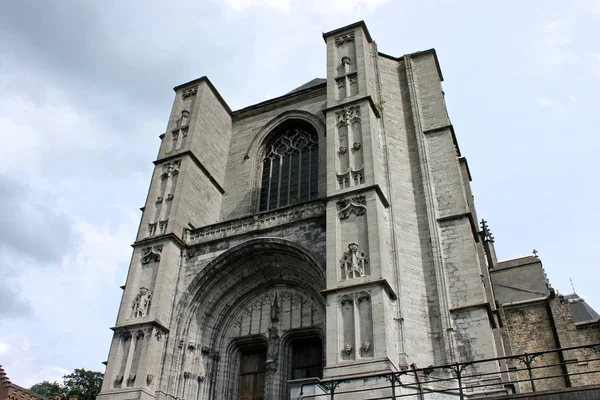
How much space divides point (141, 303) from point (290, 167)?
5969 millimetres

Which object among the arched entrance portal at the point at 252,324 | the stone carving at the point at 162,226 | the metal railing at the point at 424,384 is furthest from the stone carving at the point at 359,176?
the stone carving at the point at 162,226

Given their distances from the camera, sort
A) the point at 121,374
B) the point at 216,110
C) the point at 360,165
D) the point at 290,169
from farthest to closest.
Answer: the point at 216,110 → the point at 290,169 → the point at 360,165 → the point at 121,374

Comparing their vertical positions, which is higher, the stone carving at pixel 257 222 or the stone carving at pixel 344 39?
the stone carving at pixel 344 39

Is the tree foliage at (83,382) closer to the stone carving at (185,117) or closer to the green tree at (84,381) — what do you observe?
the green tree at (84,381)

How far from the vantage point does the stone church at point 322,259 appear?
1032 centimetres

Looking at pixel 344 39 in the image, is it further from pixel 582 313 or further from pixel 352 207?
pixel 582 313

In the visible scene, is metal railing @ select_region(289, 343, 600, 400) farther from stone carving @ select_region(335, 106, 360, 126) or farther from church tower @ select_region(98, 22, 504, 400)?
stone carving @ select_region(335, 106, 360, 126)

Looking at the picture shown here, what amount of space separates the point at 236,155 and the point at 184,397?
7612mm

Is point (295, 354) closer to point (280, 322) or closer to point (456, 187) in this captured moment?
point (280, 322)

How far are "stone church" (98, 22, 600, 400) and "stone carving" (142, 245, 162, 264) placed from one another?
0.09ft

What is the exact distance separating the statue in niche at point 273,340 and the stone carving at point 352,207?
277 cm

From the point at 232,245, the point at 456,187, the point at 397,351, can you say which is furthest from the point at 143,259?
the point at 456,187

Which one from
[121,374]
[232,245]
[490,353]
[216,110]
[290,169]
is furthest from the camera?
[216,110]

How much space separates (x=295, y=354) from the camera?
12.2 metres
